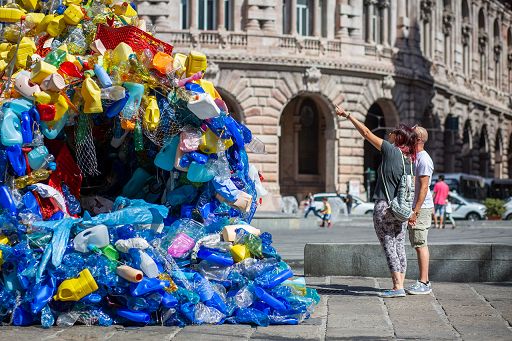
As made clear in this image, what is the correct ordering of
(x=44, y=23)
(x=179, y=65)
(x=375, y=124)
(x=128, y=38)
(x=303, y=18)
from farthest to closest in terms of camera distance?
1. (x=375, y=124)
2. (x=303, y=18)
3. (x=44, y=23)
4. (x=128, y=38)
5. (x=179, y=65)

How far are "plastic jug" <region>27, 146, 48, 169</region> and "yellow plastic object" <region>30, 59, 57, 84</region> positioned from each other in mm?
599

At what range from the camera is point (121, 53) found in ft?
29.3

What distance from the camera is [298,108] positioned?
40.8 meters

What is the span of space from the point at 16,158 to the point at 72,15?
181cm

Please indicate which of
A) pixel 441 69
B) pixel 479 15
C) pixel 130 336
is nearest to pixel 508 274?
pixel 130 336

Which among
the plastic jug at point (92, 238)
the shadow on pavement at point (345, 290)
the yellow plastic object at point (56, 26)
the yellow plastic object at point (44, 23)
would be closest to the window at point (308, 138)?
the shadow on pavement at point (345, 290)

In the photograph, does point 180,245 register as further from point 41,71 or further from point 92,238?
point 41,71

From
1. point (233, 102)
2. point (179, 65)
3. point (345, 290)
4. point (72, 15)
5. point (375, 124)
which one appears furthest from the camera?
point (375, 124)

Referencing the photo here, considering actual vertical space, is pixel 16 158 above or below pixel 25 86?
below

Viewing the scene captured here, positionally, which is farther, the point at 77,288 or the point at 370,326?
the point at 370,326

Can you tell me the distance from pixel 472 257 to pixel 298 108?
29539mm

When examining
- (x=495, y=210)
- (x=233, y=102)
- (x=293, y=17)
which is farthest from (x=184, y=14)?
(x=495, y=210)

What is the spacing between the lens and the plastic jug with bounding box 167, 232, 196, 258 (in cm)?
866

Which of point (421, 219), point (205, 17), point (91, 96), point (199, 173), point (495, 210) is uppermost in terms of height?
point (205, 17)
